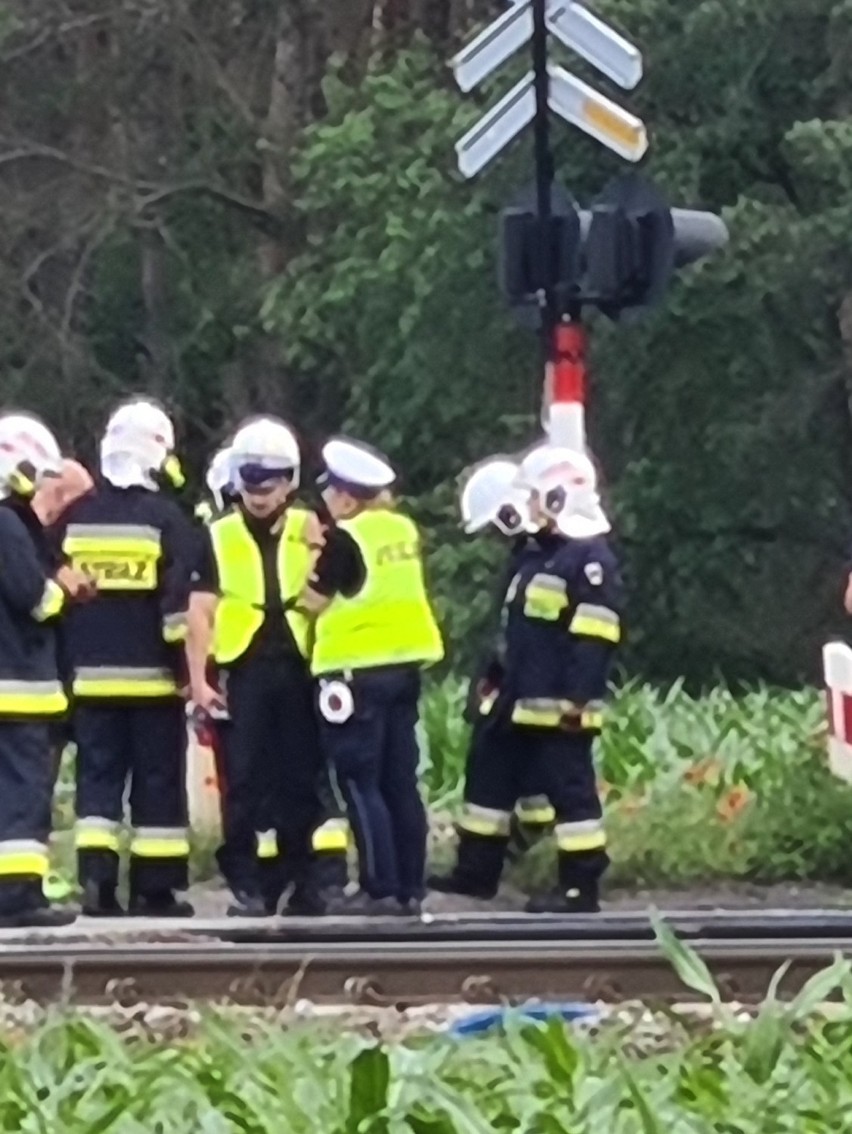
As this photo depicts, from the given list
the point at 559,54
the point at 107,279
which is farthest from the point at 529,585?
the point at 107,279

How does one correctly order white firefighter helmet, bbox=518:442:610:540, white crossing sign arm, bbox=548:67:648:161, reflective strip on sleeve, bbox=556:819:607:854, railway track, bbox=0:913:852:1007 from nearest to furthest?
1. railway track, bbox=0:913:852:1007
2. reflective strip on sleeve, bbox=556:819:607:854
3. white firefighter helmet, bbox=518:442:610:540
4. white crossing sign arm, bbox=548:67:648:161

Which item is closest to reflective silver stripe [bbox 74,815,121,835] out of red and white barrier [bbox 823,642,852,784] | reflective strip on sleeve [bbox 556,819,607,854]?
reflective strip on sleeve [bbox 556,819,607,854]

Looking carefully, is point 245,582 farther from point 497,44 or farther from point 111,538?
point 497,44

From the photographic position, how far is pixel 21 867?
31.8 feet

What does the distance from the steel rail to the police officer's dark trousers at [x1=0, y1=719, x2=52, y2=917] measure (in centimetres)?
129

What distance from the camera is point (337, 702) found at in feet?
32.7

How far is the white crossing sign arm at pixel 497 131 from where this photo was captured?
12.3 m

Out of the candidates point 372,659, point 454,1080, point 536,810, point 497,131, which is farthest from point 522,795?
point 454,1080

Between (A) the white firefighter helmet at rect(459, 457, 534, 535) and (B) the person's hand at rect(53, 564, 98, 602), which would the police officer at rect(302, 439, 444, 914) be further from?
(B) the person's hand at rect(53, 564, 98, 602)

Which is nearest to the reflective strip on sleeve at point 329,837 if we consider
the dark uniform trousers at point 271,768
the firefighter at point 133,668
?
the dark uniform trousers at point 271,768

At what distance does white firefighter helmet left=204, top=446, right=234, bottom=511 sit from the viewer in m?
10.3

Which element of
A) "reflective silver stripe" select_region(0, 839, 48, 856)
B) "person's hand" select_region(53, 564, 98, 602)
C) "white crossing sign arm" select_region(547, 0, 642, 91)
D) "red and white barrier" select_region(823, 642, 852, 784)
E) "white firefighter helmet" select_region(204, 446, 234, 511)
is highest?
"white crossing sign arm" select_region(547, 0, 642, 91)

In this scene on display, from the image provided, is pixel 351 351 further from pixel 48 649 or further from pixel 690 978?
pixel 690 978

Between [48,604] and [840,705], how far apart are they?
279 cm
